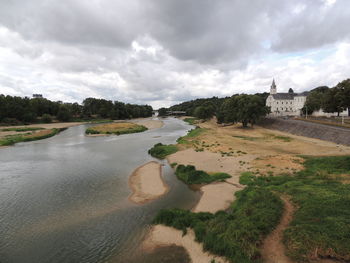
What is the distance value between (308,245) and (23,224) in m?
16.9

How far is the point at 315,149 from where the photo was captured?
106ft

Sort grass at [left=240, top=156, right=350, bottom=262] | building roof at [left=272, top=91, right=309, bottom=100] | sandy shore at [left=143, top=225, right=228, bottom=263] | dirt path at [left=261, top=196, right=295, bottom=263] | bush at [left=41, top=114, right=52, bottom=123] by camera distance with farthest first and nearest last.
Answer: bush at [left=41, top=114, right=52, bottom=123], building roof at [left=272, top=91, right=309, bottom=100], sandy shore at [left=143, top=225, right=228, bottom=263], dirt path at [left=261, top=196, right=295, bottom=263], grass at [left=240, top=156, right=350, bottom=262]

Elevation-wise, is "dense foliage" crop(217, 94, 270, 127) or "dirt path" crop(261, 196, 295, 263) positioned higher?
"dense foliage" crop(217, 94, 270, 127)

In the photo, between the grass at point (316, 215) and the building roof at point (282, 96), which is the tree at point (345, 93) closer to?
the grass at point (316, 215)

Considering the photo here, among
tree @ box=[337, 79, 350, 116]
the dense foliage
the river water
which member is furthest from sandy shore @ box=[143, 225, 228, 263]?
the dense foliage

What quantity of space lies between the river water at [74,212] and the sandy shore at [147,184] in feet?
2.20

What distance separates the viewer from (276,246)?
8.80 meters

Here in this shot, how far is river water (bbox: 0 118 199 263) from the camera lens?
33.9ft

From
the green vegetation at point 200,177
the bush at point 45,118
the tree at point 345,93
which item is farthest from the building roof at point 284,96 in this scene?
the bush at point 45,118

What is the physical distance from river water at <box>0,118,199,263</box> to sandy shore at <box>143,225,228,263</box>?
2.25 feet

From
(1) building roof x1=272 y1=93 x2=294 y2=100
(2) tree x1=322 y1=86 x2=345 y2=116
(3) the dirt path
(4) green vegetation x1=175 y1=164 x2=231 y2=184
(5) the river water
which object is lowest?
(5) the river water

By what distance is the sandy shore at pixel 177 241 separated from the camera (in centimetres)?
910

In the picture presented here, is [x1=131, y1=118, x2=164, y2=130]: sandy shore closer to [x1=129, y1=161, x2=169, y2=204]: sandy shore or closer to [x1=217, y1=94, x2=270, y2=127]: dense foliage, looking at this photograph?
[x1=217, y1=94, x2=270, y2=127]: dense foliage

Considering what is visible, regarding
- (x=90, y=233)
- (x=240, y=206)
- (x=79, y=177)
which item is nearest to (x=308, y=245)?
(x=240, y=206)
